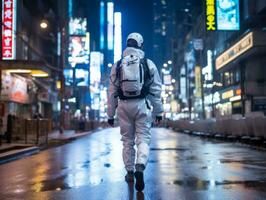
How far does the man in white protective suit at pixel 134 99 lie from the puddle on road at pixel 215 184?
809mm

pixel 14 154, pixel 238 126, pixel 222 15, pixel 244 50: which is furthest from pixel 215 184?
pixel 244 50

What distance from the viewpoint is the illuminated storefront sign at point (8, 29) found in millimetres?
31109

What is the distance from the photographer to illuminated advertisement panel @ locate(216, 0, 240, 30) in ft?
154

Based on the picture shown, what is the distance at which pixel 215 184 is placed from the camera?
7.53m

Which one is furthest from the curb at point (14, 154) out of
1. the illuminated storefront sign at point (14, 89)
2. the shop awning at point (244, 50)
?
the shop awning at point (244, 50)

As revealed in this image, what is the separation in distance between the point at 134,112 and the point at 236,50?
152 ft

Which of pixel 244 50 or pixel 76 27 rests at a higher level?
pixel 76 27

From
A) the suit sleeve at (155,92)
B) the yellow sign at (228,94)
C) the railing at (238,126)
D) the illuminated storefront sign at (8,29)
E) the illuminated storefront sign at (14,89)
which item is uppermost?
the illuminated storefront sign at (8,29)

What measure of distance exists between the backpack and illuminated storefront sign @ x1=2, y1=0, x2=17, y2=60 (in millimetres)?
24803

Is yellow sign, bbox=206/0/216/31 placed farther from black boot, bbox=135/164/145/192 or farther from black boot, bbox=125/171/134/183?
black boot, bbox=135/164/145/192

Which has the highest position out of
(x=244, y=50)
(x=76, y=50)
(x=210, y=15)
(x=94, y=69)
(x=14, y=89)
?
(x=94, y=69)

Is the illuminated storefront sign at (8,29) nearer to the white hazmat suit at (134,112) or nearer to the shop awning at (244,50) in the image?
the shop awning at (244,50)

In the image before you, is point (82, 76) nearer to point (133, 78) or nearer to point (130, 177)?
point (130, 177)

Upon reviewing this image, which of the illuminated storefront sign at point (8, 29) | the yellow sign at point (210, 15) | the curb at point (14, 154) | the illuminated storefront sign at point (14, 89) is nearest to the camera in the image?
the curb at point (14, 154)
